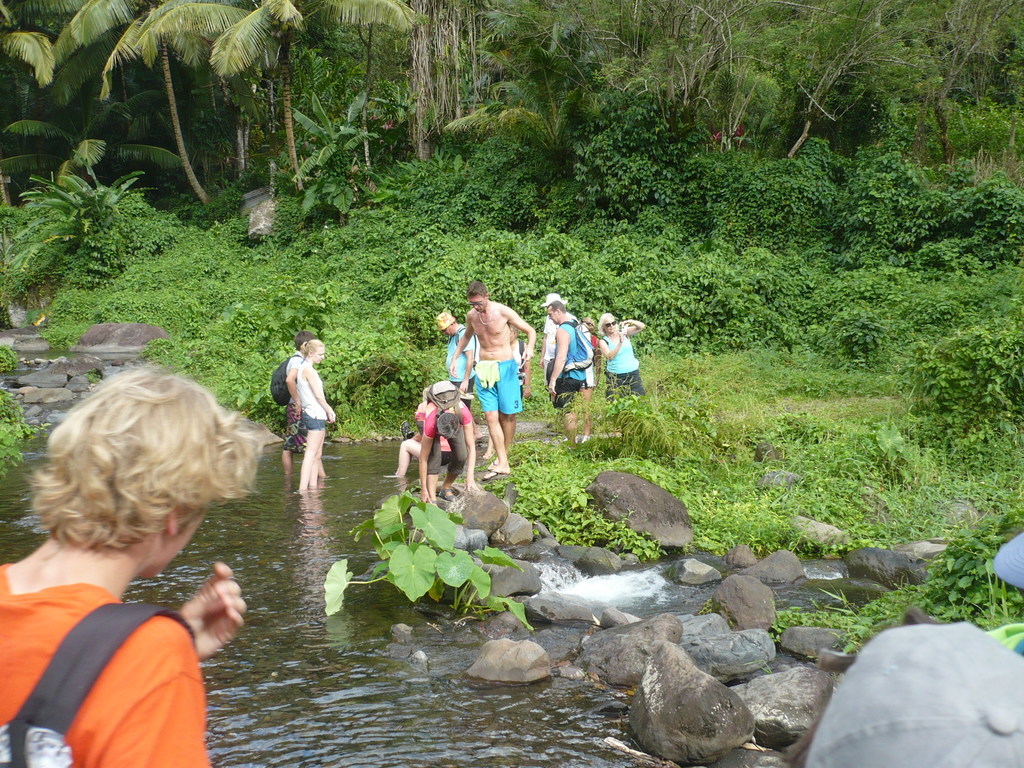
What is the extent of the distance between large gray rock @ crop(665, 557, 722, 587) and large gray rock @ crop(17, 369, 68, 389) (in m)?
14.6

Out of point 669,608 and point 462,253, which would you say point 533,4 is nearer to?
point 462,253

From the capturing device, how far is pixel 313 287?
15.2 metres

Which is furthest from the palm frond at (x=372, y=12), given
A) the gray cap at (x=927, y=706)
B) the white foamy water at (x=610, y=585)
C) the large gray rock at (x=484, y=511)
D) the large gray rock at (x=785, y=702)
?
the gray cap at (x=927, y=706)

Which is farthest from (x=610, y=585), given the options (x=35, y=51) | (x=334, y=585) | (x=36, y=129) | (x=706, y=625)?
(x=36, y=129)

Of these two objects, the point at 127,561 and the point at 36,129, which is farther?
the point at 36,129

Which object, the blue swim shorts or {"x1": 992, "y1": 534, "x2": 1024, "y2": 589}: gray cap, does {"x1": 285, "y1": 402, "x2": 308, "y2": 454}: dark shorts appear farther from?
{"x1": 992, "y1": 534, "x2": 1024, "y2": 589}: gray cap

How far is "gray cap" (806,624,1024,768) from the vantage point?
0.95 meters

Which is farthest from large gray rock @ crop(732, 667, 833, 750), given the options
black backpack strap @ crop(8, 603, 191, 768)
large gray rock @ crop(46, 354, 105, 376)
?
large gray rock @ crop(46, 354, 105, 376)

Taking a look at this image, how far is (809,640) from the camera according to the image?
539cm

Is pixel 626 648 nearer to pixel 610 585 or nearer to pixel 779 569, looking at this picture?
pixel 610 585

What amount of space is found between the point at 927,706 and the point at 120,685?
1.04m

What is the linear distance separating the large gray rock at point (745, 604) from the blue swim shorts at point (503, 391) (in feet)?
12.2

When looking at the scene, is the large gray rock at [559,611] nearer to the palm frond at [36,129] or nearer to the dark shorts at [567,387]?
the dark shorts at [567,387]

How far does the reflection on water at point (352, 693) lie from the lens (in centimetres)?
430
